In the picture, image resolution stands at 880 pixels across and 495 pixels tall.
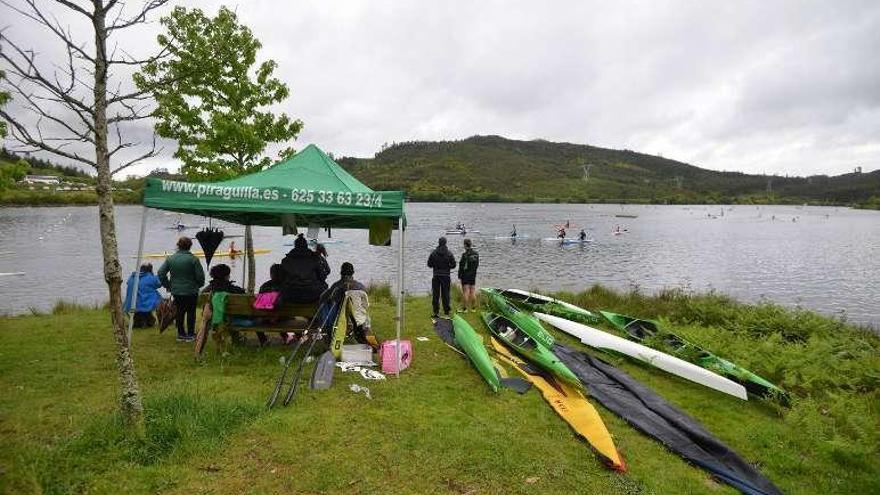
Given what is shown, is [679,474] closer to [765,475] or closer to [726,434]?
[765,475]

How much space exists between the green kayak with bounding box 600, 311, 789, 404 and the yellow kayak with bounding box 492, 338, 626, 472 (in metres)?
3.51

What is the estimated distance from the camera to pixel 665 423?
7.28 meters

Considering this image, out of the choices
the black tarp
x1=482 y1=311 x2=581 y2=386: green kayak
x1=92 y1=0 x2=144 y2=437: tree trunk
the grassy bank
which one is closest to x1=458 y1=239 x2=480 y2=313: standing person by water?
x1=482 y1=311 x2=581 y2=386: green kayak

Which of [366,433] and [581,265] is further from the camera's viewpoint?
[581,265]

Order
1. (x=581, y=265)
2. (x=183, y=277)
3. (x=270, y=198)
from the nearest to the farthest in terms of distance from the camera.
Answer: (x=270, y=198), (x=183, y=277), (x=581, y=265)

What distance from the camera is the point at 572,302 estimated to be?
17.1 meters

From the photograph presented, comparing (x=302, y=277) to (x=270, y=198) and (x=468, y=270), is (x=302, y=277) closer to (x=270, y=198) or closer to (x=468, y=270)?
(x=270, y=198)

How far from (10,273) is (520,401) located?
34.9 meters

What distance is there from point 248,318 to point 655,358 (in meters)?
8.07

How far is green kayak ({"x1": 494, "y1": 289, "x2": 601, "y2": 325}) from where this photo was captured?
14.1 meters

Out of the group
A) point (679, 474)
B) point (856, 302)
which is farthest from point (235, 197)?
point (856, 302)

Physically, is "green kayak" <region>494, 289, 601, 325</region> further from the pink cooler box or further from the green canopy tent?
the green canopy tent

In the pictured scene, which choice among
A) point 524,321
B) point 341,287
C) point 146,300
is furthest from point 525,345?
point 146,300

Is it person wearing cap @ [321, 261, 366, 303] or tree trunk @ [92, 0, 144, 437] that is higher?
tree trunk @ [92, 0, 144, 437]
